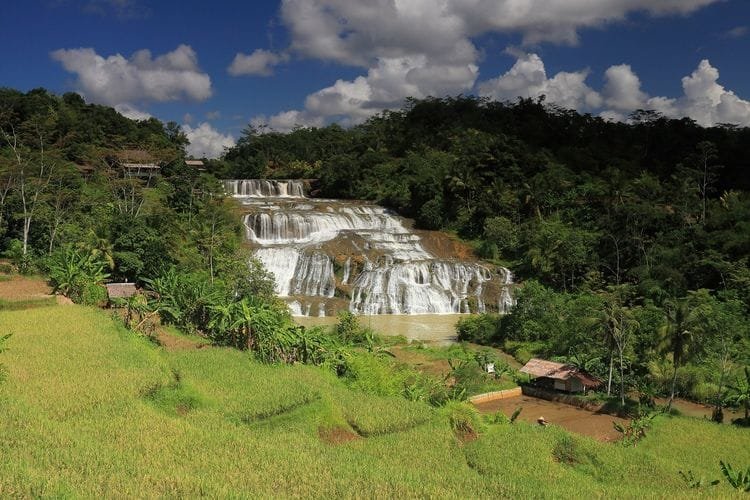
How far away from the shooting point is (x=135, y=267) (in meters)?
26.5

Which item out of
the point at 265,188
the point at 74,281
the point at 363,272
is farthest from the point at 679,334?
the point at 265,188

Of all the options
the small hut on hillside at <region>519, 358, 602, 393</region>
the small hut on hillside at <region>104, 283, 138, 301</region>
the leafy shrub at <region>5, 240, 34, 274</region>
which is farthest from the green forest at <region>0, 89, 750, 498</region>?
the small hut on hillside at <region>104, 283, 138, 301</region>

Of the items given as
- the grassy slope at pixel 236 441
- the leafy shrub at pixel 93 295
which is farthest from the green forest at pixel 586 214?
the leafy shrub at pixel 93 295

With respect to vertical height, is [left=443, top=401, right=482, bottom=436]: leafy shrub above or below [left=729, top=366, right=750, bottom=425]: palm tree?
above

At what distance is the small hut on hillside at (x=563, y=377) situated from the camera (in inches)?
787

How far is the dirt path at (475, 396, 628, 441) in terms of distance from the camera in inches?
651

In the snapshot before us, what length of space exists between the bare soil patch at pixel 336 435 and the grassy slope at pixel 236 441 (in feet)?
0.59

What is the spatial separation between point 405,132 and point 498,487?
64830mm

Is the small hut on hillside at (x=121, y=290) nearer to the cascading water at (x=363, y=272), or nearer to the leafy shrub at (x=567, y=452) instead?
the cascading water at (x=363, y=272)

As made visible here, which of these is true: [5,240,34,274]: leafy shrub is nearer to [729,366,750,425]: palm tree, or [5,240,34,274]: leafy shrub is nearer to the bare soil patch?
the bare soil patch

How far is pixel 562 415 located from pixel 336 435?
33.4 feet

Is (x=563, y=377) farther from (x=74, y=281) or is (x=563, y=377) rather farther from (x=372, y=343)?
(x=74, y=281)

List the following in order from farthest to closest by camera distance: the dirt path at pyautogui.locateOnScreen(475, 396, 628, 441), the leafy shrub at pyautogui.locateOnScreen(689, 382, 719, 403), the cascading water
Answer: the cascading water
the leafy shrub at pyautogui.locateOnScreen(689, 382, 719, 403)
the dirt path at pyautogui.locateOnScreen(475, 396, 628, 441)

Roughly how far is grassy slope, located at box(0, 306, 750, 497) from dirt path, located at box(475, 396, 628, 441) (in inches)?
69.8
